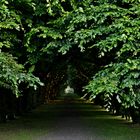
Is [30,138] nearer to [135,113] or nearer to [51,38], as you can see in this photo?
[51,38]

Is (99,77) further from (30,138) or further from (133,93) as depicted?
(30,138)

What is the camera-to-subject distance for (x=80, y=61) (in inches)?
701

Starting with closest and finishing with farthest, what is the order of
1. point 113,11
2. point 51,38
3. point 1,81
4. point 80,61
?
1. point 1,81
2. point 113,11
3. point 51,38
4. point 80,61

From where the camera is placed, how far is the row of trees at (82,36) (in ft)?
42.1

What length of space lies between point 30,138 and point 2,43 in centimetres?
348

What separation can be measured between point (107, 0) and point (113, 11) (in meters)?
0.72

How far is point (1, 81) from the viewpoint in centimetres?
1277

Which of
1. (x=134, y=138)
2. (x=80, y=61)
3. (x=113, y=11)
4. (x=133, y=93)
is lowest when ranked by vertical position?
(x=134, y=138)

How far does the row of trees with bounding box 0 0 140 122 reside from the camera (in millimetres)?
12828

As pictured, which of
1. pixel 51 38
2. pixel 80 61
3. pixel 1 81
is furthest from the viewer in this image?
pixel 80 61

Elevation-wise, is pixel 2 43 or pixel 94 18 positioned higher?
pixel 94 18

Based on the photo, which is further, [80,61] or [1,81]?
[80,61]

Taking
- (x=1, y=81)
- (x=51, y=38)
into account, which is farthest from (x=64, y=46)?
(x=1, y=81)

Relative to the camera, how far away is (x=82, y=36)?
13.4m
